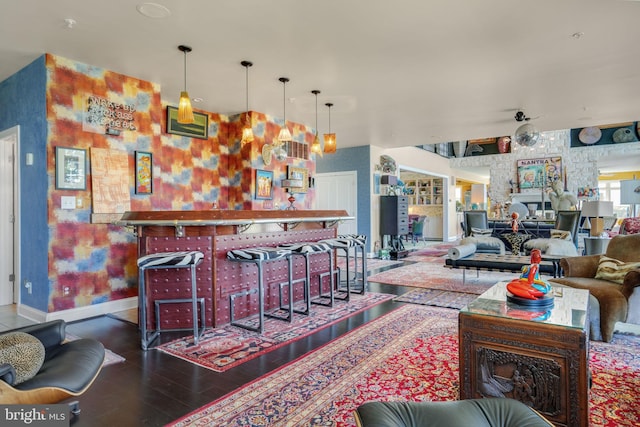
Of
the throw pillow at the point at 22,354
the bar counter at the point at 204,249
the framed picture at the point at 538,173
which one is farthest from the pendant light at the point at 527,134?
the framed picture at the point at 538,173

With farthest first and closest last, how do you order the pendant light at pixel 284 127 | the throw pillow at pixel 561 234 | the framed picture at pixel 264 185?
the framed picture at pixel 264 185
the throw pillow at pixel 561 234
the pendant light at pixel 284 127

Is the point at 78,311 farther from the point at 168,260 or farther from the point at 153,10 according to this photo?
the point at 153,10

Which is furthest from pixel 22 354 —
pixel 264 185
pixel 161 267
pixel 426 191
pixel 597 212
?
pixel 426 191

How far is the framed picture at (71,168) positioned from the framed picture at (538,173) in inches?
489

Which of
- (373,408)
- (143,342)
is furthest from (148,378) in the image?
(373,408)

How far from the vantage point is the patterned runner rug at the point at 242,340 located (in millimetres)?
2787

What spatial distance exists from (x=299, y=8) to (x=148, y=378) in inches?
119

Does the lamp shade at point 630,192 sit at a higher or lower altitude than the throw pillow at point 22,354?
higher

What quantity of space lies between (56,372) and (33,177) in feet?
10.4

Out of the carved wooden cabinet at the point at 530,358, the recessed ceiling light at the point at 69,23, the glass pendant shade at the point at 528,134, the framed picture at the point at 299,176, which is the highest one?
the recessed ceiling light at the point at 69,23

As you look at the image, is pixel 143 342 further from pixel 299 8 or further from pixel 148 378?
pixel 299 8

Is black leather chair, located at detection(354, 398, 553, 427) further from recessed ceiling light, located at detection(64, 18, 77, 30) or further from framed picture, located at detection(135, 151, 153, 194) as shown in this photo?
framed picture, located at detection(135, 151, 153, 194)

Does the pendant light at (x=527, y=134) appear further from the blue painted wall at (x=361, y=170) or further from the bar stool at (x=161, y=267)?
the bar stool at (x=161, y=267)

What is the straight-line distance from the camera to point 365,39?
3.53 m
